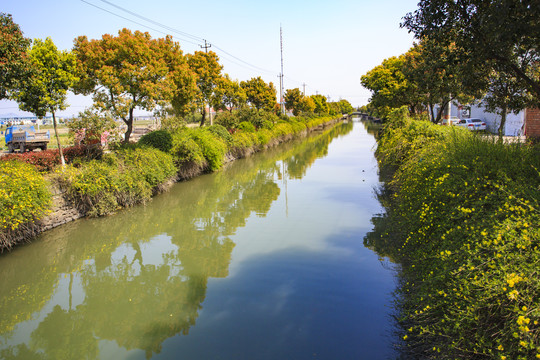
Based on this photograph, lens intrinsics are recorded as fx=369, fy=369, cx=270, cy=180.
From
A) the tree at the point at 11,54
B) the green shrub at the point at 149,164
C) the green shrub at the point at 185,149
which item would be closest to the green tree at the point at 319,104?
the green shrub at the point at 185,149

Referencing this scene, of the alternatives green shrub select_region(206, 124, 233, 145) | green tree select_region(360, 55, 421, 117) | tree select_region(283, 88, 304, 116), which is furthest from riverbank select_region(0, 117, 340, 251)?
tree select_region(283, 88, 304, 116)

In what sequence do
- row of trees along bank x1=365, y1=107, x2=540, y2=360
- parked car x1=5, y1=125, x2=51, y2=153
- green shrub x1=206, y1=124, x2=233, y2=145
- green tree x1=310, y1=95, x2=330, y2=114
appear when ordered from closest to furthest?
row of trees along bank x1=365, y1=107, x2=540, y2=360 → parked car x1=5, y1=125, x2=51, y2=153 → green shrub x1=206, y1=124, x2=233, y2=145 → green tree x1=310, y1=95, x2=330, y2=114

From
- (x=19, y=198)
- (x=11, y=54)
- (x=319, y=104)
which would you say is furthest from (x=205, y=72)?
(x=319, y=104)

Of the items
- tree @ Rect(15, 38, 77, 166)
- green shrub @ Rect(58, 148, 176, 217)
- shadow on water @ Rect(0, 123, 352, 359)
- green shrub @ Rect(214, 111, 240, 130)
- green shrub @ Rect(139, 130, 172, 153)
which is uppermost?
tree @ Rect(15, 38, 77, 166)

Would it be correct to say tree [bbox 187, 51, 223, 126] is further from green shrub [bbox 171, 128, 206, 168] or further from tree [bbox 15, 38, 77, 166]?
tree [bbox 15, 38, 77, 166]

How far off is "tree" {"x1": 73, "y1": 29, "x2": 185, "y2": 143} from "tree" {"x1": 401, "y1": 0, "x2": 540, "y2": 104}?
10098mm

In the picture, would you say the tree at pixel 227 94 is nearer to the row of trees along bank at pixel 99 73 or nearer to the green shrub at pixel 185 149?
the row of trees along bank at pixel 99 73

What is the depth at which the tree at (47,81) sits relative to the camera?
10.6 m

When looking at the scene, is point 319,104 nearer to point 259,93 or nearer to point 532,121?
point 259,93

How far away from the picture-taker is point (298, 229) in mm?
9906

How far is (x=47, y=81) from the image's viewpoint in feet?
35.8

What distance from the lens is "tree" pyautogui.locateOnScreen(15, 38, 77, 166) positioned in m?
10.6

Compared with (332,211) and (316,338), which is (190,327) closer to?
(316,338)

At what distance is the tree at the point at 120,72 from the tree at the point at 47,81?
1474 millimetres
